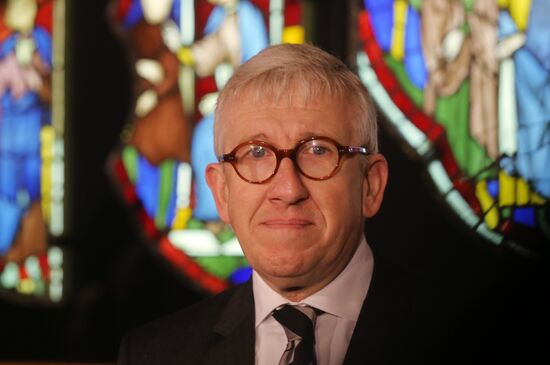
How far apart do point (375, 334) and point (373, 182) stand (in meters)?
0.20

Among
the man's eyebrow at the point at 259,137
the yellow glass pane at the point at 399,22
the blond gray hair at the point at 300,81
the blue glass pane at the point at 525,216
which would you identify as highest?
the yellow glass pane at the point at 399,22

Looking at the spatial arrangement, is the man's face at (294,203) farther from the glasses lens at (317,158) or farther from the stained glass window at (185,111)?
the stained glass window at (185,111)

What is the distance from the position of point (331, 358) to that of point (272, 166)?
0.27m

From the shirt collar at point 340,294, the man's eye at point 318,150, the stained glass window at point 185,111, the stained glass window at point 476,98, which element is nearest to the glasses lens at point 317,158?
the man's eye at point 318,150

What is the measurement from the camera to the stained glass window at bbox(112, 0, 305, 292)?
7.32 ft

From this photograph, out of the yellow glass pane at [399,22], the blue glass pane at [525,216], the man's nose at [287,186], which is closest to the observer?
the man's nose at [287,186]

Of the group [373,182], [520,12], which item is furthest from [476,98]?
[373,182]

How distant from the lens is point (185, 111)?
2.29 metres

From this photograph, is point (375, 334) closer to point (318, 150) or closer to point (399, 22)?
point (318, 150)

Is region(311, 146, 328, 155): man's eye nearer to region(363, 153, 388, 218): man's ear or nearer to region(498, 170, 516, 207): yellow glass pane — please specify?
region(363, 153, 388, 218): man's ear

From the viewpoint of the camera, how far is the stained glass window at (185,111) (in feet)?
7.32

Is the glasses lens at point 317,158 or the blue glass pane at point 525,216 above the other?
the glasses lens at point 317,158

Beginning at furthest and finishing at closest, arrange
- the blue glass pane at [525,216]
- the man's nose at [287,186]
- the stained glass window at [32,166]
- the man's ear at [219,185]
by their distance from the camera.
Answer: the stained glass window at [32,166] → the blue glass pane at [525,216] → the man's ear at [219,185] → the man's nose at [287,186]

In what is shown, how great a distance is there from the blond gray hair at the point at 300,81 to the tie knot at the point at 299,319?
232mm
